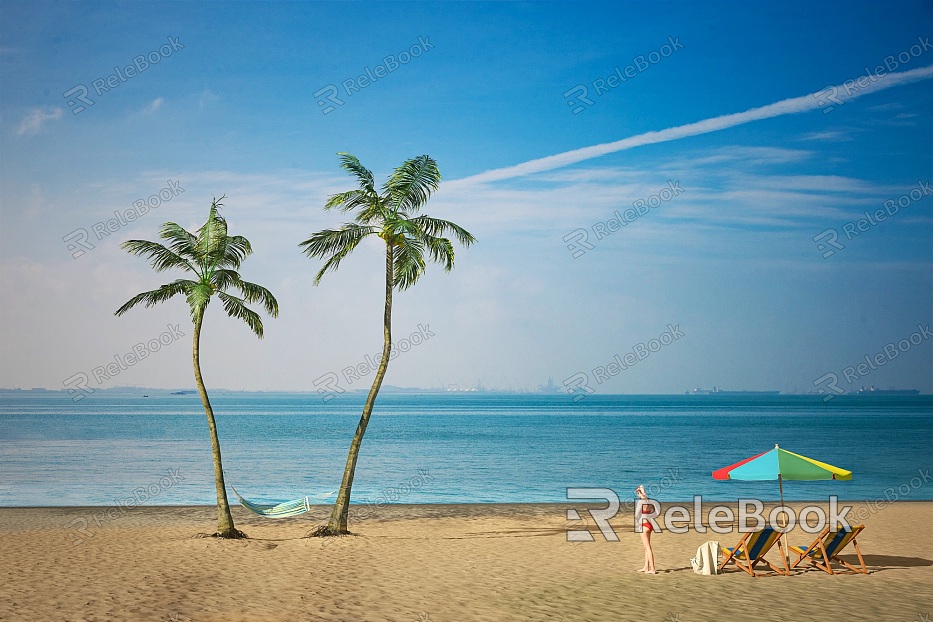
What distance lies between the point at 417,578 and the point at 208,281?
860cm

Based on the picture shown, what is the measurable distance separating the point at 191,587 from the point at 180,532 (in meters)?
7.12

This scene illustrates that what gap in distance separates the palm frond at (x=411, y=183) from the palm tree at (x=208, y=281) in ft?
12.6

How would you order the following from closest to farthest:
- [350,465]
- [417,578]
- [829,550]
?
[417,578] → [829,550] → [350,465]

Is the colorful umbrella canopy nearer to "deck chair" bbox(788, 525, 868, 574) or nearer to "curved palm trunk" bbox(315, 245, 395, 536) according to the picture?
"deck chair" bbox(788, 525, 868, 574)

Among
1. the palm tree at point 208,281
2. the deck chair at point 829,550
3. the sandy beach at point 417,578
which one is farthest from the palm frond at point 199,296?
the deck chair at point 829,550

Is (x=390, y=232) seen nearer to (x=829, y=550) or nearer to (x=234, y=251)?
(x=234, y=251)

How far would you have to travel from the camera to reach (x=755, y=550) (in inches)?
541

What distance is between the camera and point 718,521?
814 inches

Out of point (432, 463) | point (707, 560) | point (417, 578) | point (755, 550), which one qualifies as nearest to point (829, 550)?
point (755, 550)

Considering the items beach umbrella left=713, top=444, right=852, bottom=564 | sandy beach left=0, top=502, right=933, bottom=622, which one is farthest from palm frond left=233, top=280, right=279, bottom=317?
beach umbrella left=713, top=444, right=852, bottom=564

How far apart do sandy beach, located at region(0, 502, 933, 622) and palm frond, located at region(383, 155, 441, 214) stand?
8292 millimetres

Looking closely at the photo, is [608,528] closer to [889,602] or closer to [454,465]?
[889,602]

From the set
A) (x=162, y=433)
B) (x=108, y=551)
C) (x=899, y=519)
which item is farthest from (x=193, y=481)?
(x=162, y=433)

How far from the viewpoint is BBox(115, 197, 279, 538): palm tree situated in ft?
57.2
